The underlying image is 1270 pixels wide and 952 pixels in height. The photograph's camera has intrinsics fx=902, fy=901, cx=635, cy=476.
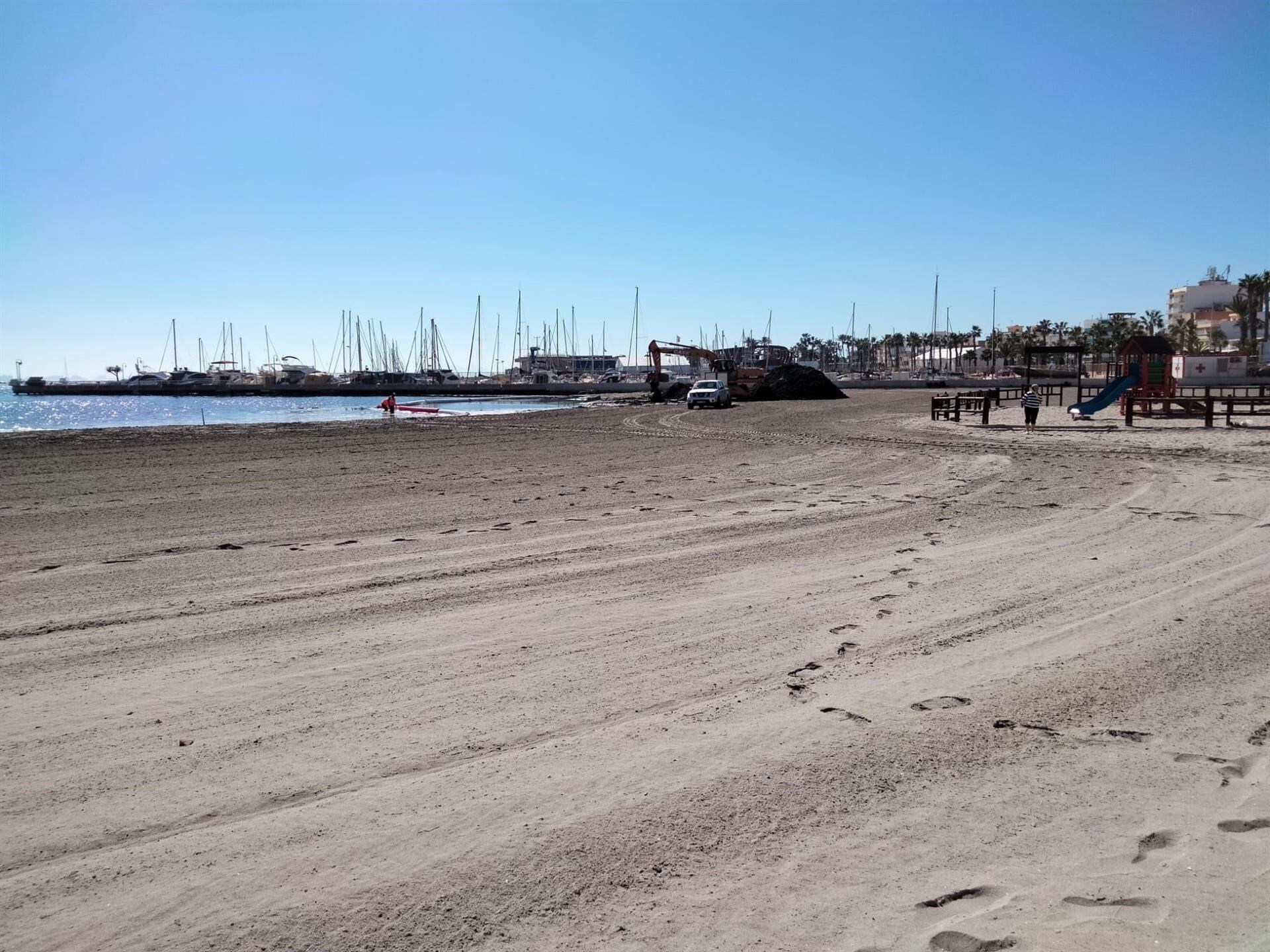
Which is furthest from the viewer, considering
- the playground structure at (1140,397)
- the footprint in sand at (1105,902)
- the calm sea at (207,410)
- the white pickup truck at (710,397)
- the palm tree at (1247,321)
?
the palm tree at (1247,321)

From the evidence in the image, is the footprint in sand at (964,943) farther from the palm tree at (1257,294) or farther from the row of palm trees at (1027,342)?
the palm tree at (1257,294)

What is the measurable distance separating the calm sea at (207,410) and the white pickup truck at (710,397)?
437 inches

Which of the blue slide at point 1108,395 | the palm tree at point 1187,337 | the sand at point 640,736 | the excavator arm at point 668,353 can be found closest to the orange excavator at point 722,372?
the excavator arm at point 668,353

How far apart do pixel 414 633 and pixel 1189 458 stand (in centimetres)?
1699

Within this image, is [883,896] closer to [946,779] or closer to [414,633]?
[946,779]

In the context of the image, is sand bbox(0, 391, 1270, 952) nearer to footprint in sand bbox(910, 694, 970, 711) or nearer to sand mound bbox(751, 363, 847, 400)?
footprint in sand bbox(910, 694, 970, 711)

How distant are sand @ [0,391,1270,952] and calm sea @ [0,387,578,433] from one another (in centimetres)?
3317

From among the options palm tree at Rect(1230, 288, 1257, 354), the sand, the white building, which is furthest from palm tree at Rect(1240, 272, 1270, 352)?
the sand

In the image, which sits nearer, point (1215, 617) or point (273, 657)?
point (273, 657)

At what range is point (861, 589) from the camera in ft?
25.9

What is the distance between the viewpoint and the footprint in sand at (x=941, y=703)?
5156mm

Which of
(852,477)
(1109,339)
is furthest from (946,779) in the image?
(1109,339)

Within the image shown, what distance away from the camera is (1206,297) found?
13025cm

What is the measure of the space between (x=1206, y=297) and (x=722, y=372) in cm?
10651
